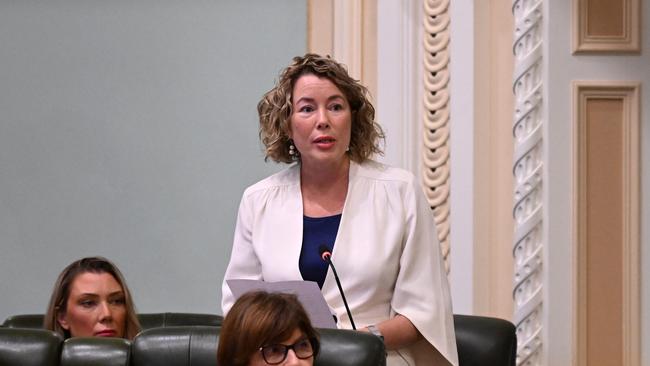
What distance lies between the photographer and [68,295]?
12.0 feet

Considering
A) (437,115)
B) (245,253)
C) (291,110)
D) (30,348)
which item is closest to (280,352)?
(30,348)

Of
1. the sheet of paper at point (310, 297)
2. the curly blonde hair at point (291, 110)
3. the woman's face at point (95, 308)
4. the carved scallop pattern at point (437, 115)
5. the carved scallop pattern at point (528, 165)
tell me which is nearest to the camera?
the sheet of paper at point (310, 297)

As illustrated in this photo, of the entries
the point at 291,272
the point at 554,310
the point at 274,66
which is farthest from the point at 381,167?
the point at 274,66

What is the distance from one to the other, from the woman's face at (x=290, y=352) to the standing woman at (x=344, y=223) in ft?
1.94

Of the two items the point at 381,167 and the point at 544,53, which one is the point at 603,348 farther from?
the point at 381,167

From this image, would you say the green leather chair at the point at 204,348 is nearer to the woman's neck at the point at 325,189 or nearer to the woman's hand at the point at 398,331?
the woman's hand at the point at 398,331

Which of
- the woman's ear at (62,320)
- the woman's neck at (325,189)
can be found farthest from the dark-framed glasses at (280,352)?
the woman's ear at (62,320)

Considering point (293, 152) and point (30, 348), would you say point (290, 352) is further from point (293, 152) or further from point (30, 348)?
point (293, 152)

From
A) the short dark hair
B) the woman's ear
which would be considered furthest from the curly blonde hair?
the woman's ear

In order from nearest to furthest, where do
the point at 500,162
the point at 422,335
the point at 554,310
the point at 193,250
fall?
the point at 422,335 → the point at 554,310 → the point at 500,162 → the point at 193,250

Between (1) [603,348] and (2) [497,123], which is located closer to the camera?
(1) [603,348]

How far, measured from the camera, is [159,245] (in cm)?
521

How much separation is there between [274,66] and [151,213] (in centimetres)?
75

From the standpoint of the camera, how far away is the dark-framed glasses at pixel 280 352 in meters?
2.55
